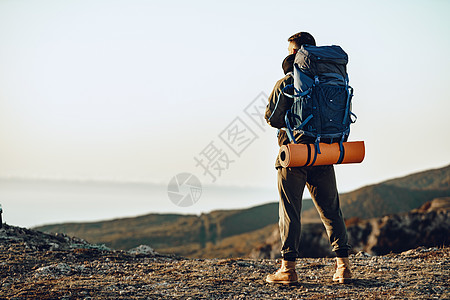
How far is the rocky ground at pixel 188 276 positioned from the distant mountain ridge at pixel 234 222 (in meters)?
22.2

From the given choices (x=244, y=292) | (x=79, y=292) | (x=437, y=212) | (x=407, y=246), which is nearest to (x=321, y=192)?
(x=244, y=292)

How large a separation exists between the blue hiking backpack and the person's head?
0.35m

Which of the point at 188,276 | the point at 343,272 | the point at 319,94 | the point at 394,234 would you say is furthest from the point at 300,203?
the point at 394,234

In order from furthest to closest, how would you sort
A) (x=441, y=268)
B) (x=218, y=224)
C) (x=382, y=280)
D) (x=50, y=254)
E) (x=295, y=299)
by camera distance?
(x=218, y=224) → (x=50, y=254) → (x=441, y=268) → (x=382, y=280) → (x=295, y=299)

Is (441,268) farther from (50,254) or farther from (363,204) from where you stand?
(363,204)

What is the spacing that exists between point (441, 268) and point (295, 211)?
298cm

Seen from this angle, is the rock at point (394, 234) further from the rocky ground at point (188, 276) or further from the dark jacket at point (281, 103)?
the dark jacket at point (281, 103)

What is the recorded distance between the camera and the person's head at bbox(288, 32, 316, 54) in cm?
681

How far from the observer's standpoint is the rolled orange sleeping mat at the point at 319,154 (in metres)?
6.29

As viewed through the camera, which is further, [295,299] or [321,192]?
[321,192]

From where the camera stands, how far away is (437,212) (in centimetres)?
1950

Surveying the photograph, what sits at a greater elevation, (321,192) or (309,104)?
(309,104)

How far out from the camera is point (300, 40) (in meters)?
6.82

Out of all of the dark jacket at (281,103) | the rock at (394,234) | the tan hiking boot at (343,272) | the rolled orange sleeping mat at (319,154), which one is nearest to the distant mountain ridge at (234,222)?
the rock at (394,234)
